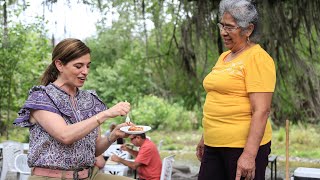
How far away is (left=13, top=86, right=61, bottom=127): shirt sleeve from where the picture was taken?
190 cm

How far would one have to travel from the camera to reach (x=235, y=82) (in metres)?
2.17

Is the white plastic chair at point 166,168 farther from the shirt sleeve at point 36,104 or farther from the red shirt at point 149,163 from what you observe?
the shirt sleeve at point 36,104

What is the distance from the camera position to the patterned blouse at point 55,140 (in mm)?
1897

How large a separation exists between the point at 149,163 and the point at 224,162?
209 centimetres

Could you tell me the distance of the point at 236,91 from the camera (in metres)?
2.19

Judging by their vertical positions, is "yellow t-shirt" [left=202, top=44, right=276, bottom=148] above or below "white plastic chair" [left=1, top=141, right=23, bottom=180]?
above

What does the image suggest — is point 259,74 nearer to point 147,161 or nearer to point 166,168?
point 166,168

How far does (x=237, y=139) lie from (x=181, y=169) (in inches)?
214

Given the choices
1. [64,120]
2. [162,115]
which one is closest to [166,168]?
[64,120]

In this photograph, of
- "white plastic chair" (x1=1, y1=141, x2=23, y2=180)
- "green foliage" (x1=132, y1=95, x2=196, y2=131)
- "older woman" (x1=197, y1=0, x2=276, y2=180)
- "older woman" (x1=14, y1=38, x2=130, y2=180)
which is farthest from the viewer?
"green foliage" (x1=132, y1=95, x2=196, y2=131)

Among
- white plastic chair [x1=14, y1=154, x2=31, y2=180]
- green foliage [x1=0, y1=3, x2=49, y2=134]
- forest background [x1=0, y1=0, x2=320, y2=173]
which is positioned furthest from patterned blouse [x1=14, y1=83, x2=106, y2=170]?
green foliage [x1=0, y1=3, x2=49, y2=134]

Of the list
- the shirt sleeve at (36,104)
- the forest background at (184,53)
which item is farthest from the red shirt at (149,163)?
the shirt sleeve at (36,104)

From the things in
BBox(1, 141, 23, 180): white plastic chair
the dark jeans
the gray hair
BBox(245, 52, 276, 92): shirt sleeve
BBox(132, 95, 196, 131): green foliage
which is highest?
the gray hair

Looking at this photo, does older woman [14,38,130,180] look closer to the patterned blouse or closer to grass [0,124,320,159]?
the patterned blouse
